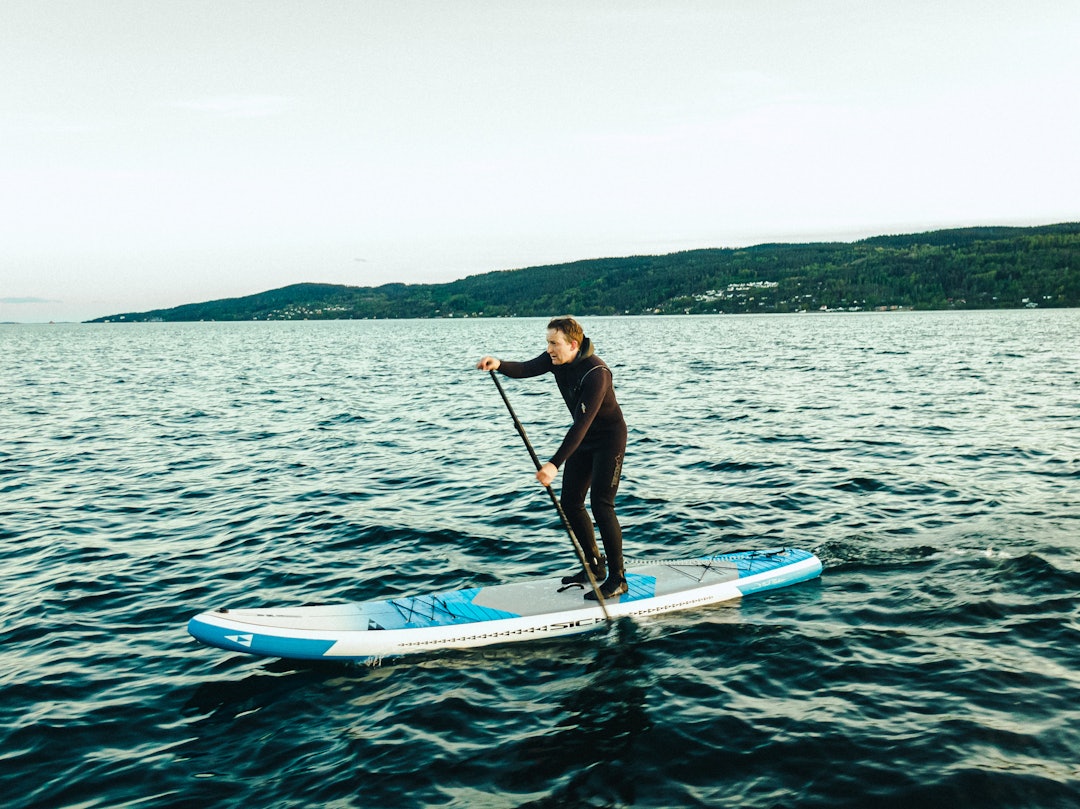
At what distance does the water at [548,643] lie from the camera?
592cm

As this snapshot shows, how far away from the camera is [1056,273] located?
A: 16762cm

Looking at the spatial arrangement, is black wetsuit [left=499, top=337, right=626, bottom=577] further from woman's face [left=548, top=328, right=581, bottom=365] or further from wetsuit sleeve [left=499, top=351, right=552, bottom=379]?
woman's face [left=548, top=328, right=581, bottom=365]

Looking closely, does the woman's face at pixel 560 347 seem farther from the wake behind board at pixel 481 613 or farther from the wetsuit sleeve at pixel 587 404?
the wake behind board at pixel 481 613

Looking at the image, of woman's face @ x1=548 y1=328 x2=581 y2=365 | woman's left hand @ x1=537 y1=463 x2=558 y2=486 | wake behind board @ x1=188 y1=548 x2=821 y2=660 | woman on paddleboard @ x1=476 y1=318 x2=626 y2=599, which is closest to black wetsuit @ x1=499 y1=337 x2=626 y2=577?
woman on paddleboard @ x1=476 y1=318 x2=626 y2=599

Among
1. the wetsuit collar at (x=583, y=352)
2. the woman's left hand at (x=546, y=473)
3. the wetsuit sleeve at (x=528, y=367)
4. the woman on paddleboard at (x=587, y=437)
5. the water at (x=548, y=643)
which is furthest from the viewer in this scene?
the wetsuit sleeve at (x=528, y=367)

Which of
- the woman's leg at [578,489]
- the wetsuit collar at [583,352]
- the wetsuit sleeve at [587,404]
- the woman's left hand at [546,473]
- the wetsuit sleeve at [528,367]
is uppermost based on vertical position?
the wetsuit collar at [583,352]

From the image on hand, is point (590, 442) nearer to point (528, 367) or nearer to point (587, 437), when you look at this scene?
point (587, 437)

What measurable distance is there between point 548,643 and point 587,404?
2.75 m

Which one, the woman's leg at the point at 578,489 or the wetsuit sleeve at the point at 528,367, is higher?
the wetsuit sleeve at the point at 528,367

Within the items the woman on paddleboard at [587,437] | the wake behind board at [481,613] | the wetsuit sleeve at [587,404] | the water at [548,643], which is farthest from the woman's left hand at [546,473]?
the water at [548,643]

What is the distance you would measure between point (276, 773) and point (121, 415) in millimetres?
27159

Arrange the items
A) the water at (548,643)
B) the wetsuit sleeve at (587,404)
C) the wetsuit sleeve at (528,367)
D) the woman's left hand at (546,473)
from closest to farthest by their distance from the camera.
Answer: the water at (548,643) → the woman's left hand at (546,473) → the wetsuit sleeve at (587,404) → the wetsuit sleeve at (528,367)

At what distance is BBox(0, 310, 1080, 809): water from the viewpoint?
5.92 metres

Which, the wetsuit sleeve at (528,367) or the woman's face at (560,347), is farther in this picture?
the wetsuit sleeve at (528,367)
